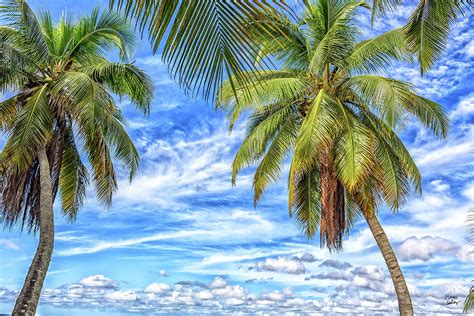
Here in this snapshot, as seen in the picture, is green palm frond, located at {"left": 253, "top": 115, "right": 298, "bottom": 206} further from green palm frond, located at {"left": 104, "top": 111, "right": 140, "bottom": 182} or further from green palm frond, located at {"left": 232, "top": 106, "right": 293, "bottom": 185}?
green palm frond, located at {"left": 104, "top": 111, "right": 140, "bottom": 182}

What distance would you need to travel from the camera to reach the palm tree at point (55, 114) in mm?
13781

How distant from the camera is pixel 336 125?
14852 mm

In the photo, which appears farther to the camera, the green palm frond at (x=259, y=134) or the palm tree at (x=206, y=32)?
the green palm frond at (x=259, y=134)

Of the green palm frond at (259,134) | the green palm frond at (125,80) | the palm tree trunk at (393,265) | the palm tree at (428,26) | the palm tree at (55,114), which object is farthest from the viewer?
the green palm frond at (259,134)

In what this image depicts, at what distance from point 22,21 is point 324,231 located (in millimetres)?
10244

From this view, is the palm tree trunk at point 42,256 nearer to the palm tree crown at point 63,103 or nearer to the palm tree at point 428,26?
the palm tree crown at point 63,103

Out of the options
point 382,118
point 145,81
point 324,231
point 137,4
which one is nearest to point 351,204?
point 324,231

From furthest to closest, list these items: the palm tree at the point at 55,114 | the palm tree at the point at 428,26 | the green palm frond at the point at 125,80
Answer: the green palm frond at the point at 125,80 → the palm tree at the point at 55,114 → the palm tree at the point at 428,26

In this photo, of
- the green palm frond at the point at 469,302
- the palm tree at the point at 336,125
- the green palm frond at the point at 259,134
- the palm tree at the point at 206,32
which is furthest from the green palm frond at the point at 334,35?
the palm tree at the point at 206,32

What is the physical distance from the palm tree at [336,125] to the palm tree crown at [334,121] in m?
0.03

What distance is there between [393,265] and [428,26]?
7.54 m

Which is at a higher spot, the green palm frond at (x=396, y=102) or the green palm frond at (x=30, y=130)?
the green palm frond at (x=396, y=102)

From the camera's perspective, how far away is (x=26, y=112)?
14.1 m

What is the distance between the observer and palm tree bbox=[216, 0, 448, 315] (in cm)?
1463
